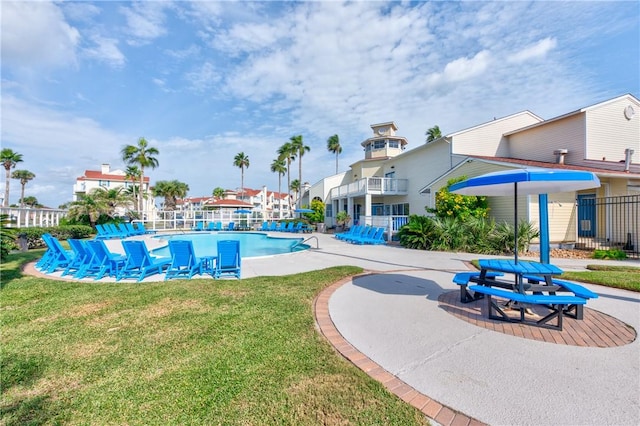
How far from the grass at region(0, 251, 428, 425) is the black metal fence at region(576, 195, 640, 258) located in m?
15.2

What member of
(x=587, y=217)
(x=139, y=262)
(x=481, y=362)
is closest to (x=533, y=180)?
(x=481, y=362)

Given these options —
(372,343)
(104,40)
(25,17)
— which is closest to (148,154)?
(104,40)

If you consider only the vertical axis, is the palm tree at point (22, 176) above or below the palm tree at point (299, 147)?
below

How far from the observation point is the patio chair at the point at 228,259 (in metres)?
7.51

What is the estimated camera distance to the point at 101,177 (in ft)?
206

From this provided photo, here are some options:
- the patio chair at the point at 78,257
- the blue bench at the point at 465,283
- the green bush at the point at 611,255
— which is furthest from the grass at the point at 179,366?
the green bush at the point at 611,255

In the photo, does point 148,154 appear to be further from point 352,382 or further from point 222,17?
point 352,382

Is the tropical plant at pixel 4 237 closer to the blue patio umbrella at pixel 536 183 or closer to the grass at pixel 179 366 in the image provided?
the grass at pixel 179 366

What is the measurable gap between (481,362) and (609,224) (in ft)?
51.0

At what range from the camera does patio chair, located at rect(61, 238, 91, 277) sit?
7.69 meters

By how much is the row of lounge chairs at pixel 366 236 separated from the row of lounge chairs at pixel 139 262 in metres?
9.21

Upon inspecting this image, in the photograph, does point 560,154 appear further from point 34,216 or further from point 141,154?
point 141,154

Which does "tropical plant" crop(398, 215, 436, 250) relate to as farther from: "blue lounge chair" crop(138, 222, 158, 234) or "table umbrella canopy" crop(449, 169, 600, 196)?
"blue lounge chair" crop(138, 222, 158, 234)

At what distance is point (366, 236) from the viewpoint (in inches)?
649
